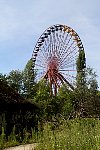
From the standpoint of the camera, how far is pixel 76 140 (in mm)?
7309

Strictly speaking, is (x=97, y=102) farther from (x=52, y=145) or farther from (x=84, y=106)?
(x=52, y=145)

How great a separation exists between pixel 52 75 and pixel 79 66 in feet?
33.7

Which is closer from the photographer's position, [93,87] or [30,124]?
[30,124]

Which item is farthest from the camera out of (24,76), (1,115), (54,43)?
(24,76)

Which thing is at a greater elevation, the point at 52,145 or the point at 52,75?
the point at 52,75

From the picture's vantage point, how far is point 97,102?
31.8m

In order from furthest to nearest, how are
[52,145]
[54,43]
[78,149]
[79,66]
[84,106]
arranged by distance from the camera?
[79,66] < [54,43] < [84,106] < [52,145] < [78,149]

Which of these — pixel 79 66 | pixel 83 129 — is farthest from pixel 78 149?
pixel 79 66

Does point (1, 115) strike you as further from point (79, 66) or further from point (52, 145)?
point (79, 66)

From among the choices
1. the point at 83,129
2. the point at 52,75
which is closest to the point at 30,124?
the point at 83,129

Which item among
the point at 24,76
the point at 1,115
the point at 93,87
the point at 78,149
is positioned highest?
the point at 24,76

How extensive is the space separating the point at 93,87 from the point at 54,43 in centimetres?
716

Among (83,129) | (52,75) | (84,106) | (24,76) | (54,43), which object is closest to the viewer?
(83,129)

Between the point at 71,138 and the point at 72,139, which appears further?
the point at 71,138
